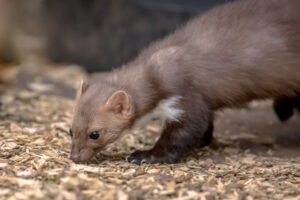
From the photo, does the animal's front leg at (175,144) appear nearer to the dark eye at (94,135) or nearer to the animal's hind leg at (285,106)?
the dark eye at (94,135)

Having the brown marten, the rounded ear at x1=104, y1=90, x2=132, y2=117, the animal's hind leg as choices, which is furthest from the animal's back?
the animal's hind leg

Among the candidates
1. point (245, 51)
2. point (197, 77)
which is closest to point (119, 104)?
point (197, 77)

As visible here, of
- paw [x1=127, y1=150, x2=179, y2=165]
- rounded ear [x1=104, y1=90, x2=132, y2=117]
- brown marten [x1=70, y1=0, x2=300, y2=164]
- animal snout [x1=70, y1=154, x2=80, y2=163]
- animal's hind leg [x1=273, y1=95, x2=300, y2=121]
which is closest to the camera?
animal snout [x1=70, y1=154, x2=80, y2=163]

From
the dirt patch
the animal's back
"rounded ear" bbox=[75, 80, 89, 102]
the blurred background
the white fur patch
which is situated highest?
the blurred background

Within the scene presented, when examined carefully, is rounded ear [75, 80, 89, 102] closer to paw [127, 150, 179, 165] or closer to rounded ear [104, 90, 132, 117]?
rounded ear [104, 90, 132, 117]

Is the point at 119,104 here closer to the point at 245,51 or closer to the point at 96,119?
the point at 96,119

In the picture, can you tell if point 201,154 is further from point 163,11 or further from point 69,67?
point 69,67

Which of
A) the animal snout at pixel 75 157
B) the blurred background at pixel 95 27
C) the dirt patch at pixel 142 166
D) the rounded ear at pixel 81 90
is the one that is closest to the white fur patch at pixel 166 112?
the dirt patch at pixel 142 166
